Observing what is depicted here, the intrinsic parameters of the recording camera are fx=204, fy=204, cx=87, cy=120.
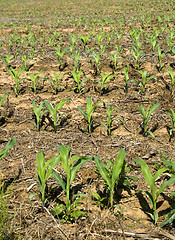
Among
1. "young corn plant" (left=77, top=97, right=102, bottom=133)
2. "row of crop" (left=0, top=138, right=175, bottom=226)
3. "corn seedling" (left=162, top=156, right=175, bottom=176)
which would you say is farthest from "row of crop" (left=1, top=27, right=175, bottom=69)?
"row of crop" (left=0, top=138, right=175, bottom=226)

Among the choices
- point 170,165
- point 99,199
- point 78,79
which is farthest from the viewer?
point 78,79

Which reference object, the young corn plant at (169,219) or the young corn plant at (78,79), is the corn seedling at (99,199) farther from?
the young corn plant at (78,79)

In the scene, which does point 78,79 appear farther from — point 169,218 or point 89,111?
point 169,218

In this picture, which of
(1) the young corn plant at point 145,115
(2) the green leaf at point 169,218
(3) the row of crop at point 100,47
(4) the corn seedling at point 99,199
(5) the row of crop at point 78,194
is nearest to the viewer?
(2) the green leaf at point 169,218

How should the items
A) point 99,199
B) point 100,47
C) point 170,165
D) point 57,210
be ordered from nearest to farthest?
point 57,210 < point 99,199 < point 170,165 < point 100,47

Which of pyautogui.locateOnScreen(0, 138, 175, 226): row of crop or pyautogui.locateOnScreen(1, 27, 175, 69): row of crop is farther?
pyautogui.locateOnScreen(1, 27, 175, 69): row of crop

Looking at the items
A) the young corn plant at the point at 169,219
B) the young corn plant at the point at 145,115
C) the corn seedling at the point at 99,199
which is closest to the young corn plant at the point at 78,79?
the young corn plant at the point at 145,115

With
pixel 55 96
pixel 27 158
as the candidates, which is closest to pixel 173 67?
pixel 55 96

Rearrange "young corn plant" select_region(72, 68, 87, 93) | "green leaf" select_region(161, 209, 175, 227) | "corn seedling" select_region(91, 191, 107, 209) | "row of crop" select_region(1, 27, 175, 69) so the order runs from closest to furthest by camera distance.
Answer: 1. "green leaf" select_region(161, 209, 175, 227)
2. "corn seedling" select_region(91, 191, 107, 209)
3. "young corn plant" select_region(72, 68, 87, 93)
4. "row of crop" select_region(1, 27, 175, 69)

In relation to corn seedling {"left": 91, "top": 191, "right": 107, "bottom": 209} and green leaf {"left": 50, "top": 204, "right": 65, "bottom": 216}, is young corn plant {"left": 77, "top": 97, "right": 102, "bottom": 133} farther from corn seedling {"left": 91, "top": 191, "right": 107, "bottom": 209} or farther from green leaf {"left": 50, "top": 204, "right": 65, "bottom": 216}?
green leaf {"left": 50, "top": 204, "right": 65, "bottom": 216}

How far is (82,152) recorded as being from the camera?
7.47ft

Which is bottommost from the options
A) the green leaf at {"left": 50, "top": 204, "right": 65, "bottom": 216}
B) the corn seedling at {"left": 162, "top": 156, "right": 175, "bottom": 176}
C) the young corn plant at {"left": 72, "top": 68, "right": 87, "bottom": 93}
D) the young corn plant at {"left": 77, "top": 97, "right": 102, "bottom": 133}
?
the green leaf at {"left": 50, "top": 204, "right": 65, "bottom": 216}

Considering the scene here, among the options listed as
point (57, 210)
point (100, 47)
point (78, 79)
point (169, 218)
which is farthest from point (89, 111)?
point (100, 47)

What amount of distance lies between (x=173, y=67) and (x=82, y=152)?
3.00m
